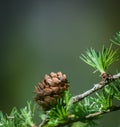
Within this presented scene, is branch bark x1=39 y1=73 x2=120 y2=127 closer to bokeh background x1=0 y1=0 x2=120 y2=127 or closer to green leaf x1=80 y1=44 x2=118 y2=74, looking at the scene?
green leaf x1=80 y1=44 x2=118 y2=74

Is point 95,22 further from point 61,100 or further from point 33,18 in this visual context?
point 61,100

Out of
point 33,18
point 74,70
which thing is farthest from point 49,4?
point 74,70

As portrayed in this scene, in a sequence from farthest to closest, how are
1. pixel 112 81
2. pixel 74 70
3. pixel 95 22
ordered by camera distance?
pixel 95 22 < pixel 74 70 < pixel 112 81

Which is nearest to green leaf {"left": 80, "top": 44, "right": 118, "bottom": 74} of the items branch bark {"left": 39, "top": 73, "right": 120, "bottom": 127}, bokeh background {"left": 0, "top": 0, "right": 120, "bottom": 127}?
branch bark {"left": 39, "top": 73, "right": 120, "bottom": 127}

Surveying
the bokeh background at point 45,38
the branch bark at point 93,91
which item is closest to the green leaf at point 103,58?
the branch bark at point 93,91

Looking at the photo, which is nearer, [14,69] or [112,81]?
[112,81]

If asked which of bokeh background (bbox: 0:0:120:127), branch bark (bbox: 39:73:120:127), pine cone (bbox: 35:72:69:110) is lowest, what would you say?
branch bark (bbox: 39:73:120:127)
